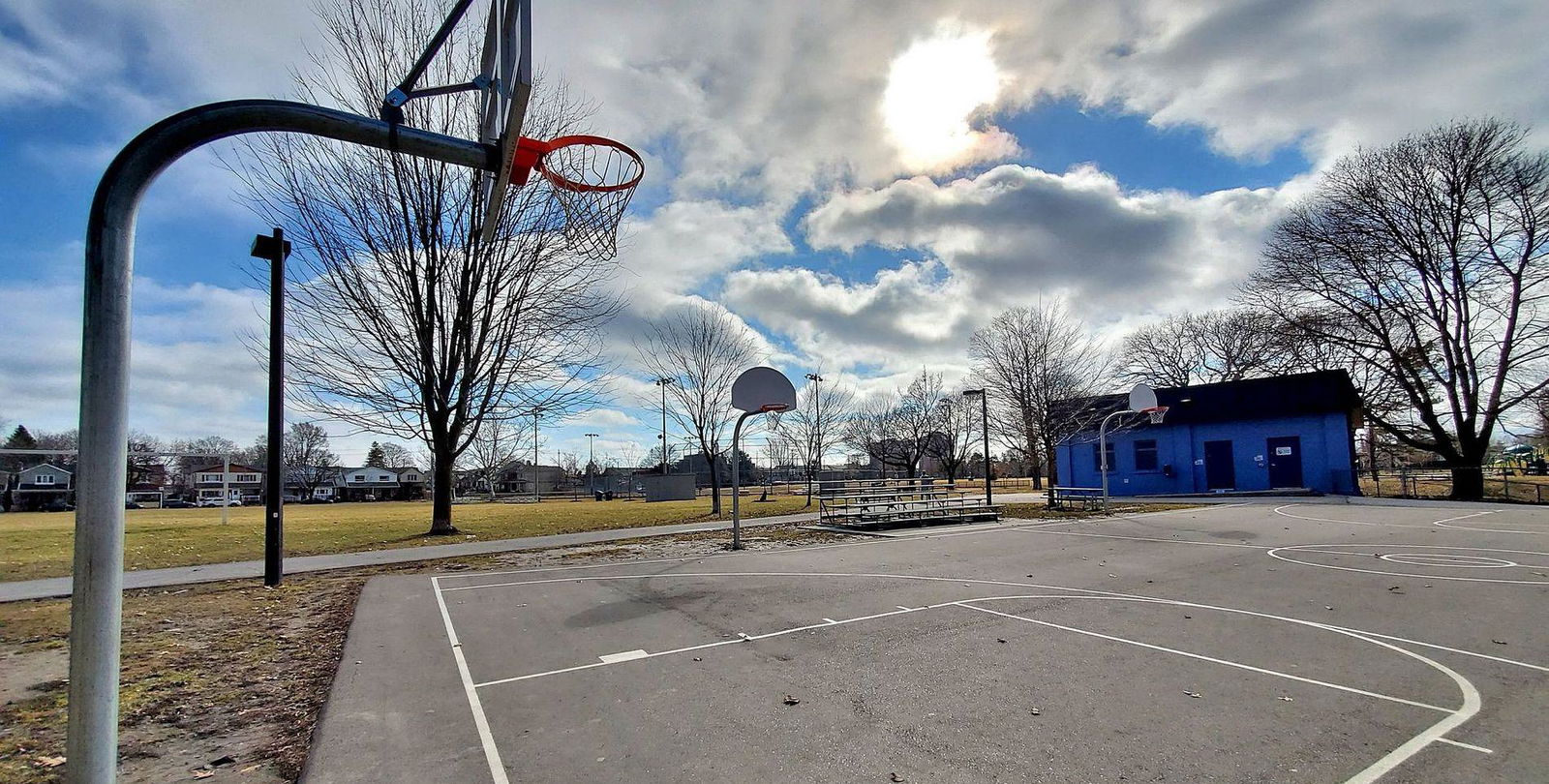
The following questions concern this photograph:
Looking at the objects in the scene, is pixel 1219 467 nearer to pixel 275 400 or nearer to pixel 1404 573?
pixel 1404 573

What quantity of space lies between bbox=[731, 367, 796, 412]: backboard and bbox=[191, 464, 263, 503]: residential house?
79.7 meters

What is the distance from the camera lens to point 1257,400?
33.4 m

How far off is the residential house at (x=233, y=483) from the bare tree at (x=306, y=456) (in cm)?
406

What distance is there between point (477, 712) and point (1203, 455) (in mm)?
38627

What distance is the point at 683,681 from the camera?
517 cm

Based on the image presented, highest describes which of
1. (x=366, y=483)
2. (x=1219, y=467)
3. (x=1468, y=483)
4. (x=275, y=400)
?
(x=275, y=400)

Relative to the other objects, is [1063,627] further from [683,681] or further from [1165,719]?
[683,681]

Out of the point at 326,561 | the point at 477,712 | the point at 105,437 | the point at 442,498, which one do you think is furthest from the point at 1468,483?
the point at 105,437

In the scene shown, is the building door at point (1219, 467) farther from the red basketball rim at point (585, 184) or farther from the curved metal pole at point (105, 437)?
the curved metal pole at point (105, 437)

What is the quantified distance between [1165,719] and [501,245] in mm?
19825

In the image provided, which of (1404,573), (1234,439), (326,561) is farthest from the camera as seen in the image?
(1234,439)

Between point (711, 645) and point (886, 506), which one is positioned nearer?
point (711, 645)

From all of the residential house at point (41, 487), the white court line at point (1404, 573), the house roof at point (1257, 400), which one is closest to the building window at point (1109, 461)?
the house roof at point (1257, 400)

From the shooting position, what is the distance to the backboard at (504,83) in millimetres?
3916
